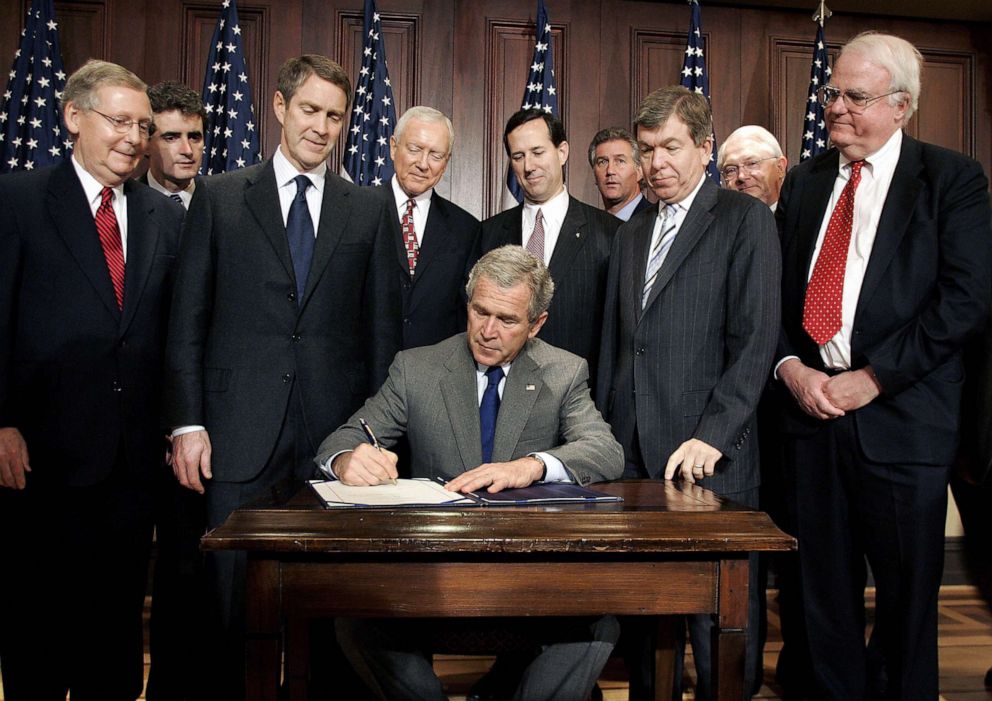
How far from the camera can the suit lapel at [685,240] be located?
2.76m

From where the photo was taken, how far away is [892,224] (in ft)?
8.70

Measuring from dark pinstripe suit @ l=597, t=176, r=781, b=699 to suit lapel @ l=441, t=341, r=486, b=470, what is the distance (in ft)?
1.63

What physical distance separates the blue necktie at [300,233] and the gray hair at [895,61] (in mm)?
1632

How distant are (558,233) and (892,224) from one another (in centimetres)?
122

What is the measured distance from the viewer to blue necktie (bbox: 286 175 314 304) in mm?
2773

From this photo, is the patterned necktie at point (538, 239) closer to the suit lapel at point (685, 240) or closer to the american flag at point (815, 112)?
the suit lapel at point (685, 240)

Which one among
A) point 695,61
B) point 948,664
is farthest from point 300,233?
point 695,61

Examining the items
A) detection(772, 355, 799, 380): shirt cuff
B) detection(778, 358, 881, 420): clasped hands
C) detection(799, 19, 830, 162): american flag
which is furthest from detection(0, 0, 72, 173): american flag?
detection(799, 19, 830, 162): american flag

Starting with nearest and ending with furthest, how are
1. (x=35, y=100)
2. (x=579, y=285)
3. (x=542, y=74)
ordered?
(x=579, y=285) → (x=35, y=100) → (x=542, y=74)

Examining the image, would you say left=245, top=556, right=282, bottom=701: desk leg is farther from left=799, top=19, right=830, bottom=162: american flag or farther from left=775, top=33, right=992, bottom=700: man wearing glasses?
left=799, top=19, right=830, bottom=162: american flag

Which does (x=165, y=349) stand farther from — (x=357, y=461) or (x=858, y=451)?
(x=858, y=451)

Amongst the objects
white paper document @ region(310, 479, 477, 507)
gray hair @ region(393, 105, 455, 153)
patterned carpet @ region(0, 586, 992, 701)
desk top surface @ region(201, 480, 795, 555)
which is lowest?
patterned carpet @ region(0, 586, 992, 701)

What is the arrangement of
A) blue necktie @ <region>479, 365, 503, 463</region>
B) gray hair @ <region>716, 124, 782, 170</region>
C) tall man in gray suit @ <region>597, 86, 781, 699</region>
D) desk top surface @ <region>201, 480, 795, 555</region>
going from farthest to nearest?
gray hair @ <region>716, 124, 782, 170</region>
tall man in gray suit @ <region>597, 86, 781, 699</region>
blue necktie @ <region>479, 365, 503, 463</region>
desk top surface @ <region>201, 480, 795, 555</region>

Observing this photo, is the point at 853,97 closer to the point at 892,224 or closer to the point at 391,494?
the point at 892,224
